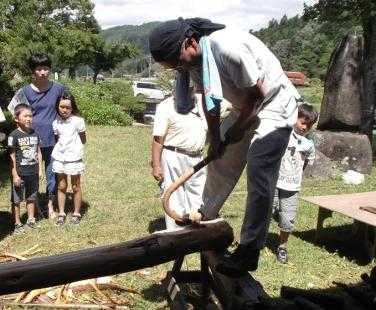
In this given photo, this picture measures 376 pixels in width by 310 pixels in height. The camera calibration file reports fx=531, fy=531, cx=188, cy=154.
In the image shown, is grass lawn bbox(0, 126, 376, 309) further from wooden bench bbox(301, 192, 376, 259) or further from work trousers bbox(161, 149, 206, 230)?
work trousers bbox(161, 149, 206, 230)

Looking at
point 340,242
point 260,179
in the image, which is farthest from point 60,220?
point 260,179

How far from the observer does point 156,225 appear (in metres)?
6.89

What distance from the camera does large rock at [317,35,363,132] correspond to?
1042 cm

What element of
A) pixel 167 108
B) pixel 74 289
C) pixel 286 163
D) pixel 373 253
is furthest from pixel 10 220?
pixel 373 253

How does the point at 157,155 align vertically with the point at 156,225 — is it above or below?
above

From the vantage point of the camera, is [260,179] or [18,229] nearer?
[260,179]

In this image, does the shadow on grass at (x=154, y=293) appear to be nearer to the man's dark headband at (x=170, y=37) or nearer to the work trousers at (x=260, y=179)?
the work trousers at (x=260, y=179)

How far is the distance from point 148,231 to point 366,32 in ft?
25.1

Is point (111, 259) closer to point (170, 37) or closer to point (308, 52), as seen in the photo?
point (170, 37)

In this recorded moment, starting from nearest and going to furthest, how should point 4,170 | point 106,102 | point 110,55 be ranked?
point 4,170
point 106,102
point 110,55

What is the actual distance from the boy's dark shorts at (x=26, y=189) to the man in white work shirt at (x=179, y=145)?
6.08 ft

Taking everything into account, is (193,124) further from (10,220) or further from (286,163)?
(10,220)

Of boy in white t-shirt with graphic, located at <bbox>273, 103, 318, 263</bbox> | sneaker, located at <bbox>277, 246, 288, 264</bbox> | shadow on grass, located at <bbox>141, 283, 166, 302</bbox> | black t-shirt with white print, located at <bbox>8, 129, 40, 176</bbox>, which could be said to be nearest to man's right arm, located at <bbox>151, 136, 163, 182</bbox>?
shadow on grass, located at <bbox>141, 283, 166, 302</bbox>

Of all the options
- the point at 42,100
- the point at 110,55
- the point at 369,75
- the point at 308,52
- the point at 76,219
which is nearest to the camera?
the point at 42,100
